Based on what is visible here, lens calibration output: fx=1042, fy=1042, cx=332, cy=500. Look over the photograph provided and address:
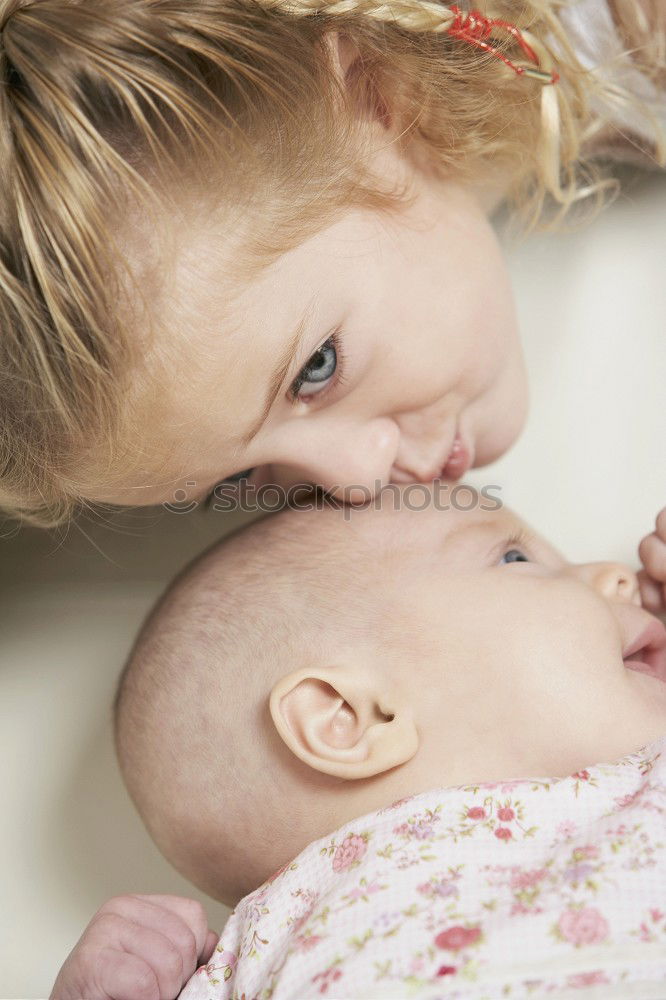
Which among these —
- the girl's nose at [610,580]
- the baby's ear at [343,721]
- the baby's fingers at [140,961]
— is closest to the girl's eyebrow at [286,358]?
the baby's ear at [343,721]

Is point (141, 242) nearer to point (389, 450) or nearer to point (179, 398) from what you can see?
point (179, 398)

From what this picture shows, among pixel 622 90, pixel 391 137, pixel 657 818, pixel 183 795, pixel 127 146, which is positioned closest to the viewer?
pixel 657 818

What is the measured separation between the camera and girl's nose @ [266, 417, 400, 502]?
1175 mm

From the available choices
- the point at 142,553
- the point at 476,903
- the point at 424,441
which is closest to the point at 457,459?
the point at 424,441

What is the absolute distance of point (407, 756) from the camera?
0.99 m

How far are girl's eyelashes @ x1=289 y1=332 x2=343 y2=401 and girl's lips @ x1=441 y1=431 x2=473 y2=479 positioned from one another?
24cm

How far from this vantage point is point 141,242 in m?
0.97

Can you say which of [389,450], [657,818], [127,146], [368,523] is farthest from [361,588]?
[127,146]

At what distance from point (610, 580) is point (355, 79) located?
24.5 inches

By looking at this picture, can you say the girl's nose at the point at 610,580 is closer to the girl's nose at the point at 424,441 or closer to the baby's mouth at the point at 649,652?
the baby's mouth at the point at 649,652

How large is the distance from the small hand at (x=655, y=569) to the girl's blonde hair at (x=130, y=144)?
0.52m

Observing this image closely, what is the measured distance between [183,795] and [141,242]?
552mm

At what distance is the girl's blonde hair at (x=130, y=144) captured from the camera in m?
0.93

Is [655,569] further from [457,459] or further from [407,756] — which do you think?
[407,756]
